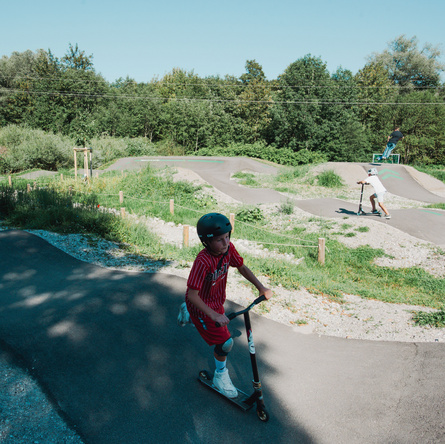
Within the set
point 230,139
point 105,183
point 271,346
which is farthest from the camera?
point 230,139

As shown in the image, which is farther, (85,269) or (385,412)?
(85,269)

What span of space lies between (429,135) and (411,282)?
128 feet

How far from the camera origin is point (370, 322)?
6.27 m

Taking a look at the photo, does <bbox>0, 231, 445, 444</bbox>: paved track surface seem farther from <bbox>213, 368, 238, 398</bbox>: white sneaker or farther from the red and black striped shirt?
the red and black striped shirt

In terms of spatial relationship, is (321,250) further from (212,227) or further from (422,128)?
→ (422,128)

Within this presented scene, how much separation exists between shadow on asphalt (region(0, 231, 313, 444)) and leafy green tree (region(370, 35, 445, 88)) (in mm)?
62955

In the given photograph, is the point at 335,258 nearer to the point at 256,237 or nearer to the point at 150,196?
the point at 256,237

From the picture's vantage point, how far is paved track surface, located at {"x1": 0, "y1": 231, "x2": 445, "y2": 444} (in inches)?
133

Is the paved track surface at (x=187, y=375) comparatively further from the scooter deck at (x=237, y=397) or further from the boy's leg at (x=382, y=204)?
the boy's leg at (x=382, y=204)

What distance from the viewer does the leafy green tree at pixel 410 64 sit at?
5641 centimetres

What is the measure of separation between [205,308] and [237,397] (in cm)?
127

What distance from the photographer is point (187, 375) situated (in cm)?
414

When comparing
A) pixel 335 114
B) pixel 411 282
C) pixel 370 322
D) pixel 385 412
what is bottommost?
pixel 411 282

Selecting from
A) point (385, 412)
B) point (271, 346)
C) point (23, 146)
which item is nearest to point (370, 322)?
point (271, 346)
